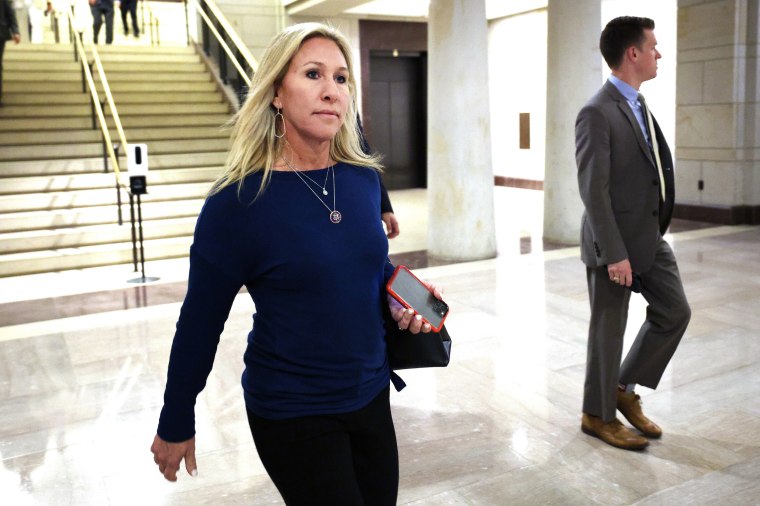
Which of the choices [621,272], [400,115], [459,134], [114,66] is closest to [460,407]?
[621,272]

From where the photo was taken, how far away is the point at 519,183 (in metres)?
17.3

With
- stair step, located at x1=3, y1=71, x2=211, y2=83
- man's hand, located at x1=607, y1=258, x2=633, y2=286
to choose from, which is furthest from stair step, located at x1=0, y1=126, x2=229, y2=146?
man's hand, located at x1=607, y1=258, x2=633, y2=286

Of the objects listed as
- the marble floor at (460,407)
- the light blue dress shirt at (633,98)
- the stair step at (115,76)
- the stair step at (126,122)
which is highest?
the stair step at (115,76)

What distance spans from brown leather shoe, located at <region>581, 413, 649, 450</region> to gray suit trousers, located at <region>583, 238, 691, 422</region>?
0.15ft

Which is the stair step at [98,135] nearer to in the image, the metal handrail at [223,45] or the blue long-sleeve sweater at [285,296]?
the metal handrail at [223,45]

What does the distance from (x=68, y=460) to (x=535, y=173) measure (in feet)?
46.1

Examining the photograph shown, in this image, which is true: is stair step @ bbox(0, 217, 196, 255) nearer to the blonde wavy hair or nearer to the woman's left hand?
the blonde wavy hair

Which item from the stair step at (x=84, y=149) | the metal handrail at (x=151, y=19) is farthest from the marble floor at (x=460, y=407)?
the metal handrail at (x=151, y=19)

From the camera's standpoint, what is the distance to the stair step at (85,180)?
9.93 m

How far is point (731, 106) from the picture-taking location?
1073cm

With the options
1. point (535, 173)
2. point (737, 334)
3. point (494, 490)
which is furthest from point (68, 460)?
→ point (535, 173)

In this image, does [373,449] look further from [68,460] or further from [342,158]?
[68,460]

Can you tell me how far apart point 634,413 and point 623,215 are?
3.36ft

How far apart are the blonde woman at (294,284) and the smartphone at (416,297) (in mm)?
40
